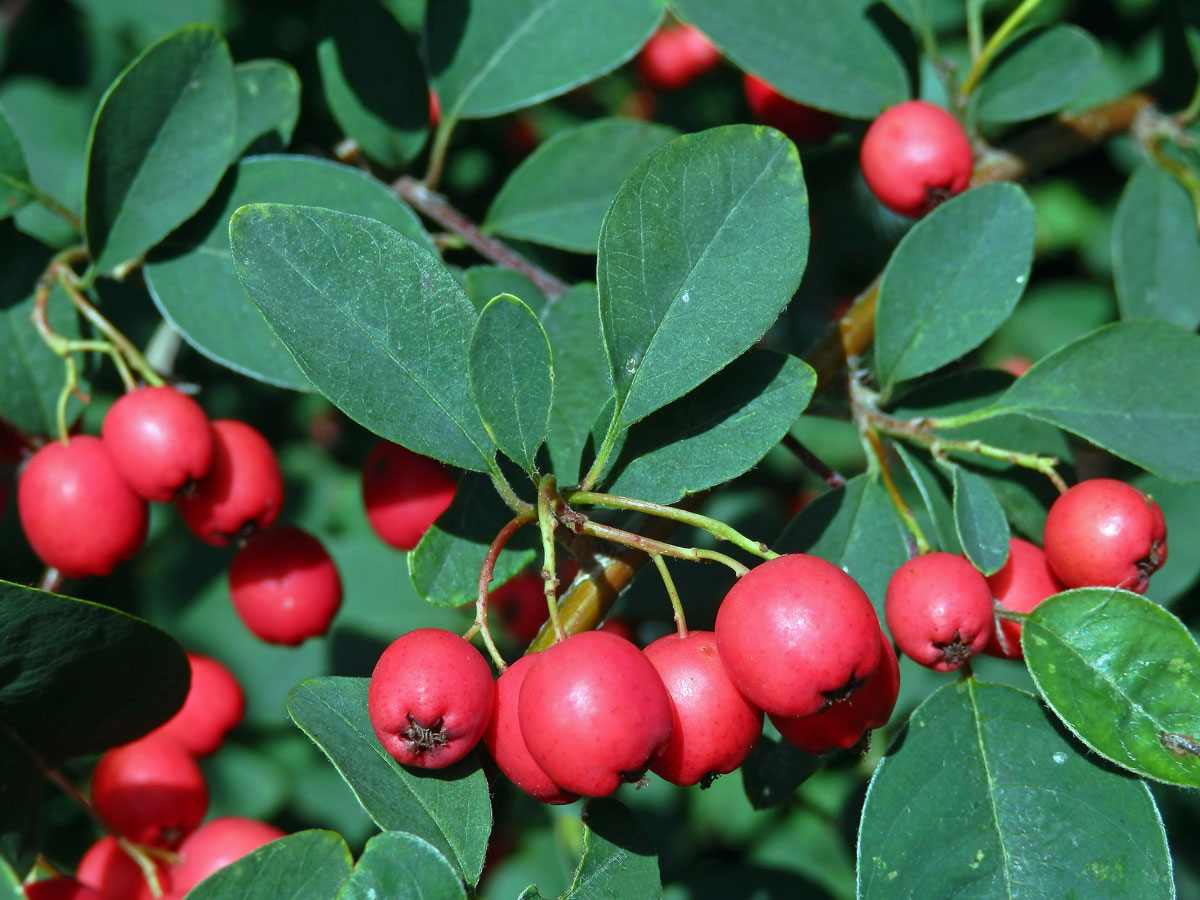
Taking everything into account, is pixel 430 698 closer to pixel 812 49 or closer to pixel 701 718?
pixel 701 718

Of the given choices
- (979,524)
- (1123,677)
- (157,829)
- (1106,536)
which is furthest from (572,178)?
(157,829)

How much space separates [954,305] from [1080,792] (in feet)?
2.35

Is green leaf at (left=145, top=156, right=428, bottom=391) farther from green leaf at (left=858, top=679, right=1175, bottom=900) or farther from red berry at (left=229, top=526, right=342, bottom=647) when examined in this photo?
green leaf at (left=858, top=679, right=1175, bottom=900)

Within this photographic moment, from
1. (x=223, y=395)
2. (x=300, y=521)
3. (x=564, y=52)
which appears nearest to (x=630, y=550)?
(x=564, y=52)

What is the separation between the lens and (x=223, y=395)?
3.01 metres

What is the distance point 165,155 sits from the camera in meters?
1.62

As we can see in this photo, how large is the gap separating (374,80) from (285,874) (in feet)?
4.40

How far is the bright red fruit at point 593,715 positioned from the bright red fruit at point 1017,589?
0.60 metres

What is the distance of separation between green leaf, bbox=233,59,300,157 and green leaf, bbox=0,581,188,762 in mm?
847

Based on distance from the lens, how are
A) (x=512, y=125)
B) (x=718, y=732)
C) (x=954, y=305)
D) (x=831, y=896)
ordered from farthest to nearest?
1. (x=512, y=125)
2. (x=831, y=896)
3. (x=954, y=305)
4. (x=718, y=732)

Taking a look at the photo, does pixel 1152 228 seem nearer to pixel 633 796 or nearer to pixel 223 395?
pixel 633 796

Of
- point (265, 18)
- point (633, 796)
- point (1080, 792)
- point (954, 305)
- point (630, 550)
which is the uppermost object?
point (265, 18)

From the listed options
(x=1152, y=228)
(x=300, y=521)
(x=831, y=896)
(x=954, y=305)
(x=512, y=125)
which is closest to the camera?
(x=954, y=305)

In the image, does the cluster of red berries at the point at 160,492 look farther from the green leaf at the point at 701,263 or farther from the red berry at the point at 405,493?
the green leaf at the point at 701,263
